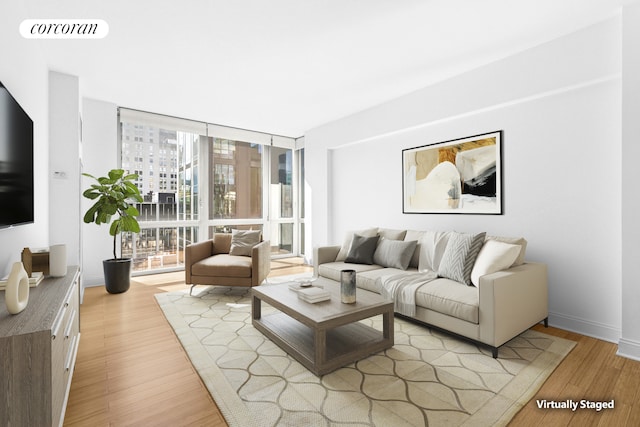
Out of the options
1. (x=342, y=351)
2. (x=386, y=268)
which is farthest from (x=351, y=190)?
(x=342, y=351)

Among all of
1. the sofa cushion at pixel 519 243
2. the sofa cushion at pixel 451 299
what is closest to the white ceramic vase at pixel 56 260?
the sofa cushion at pixel 451 299

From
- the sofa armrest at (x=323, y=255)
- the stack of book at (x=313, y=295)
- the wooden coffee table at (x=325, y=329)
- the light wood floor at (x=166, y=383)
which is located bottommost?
the light wood floor at (x=166, y=383)

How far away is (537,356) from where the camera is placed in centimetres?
235

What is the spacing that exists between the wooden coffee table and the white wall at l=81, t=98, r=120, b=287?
3.01 metres

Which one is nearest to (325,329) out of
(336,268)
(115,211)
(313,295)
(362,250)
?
(313,295)

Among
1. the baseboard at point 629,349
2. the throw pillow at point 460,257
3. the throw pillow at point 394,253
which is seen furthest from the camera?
the throw pillow at point 394,253

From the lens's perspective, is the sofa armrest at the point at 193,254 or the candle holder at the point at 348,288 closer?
the candle holder at the point at 348,288

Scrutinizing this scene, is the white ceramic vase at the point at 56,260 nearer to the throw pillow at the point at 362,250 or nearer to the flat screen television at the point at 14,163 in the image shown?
the flat screen television at the point at 14,163

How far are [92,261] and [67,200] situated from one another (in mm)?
1146

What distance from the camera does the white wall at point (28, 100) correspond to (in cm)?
199

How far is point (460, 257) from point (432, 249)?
54cm

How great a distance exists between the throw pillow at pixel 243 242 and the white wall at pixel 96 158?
6.13ft

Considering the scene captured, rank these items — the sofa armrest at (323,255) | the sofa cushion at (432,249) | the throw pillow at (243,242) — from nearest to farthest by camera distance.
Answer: the sofa cushion at (432,249), the sofa armrest at (323,255), the throw pillow at (243,242)

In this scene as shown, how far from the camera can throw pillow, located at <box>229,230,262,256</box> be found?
4.32 m
